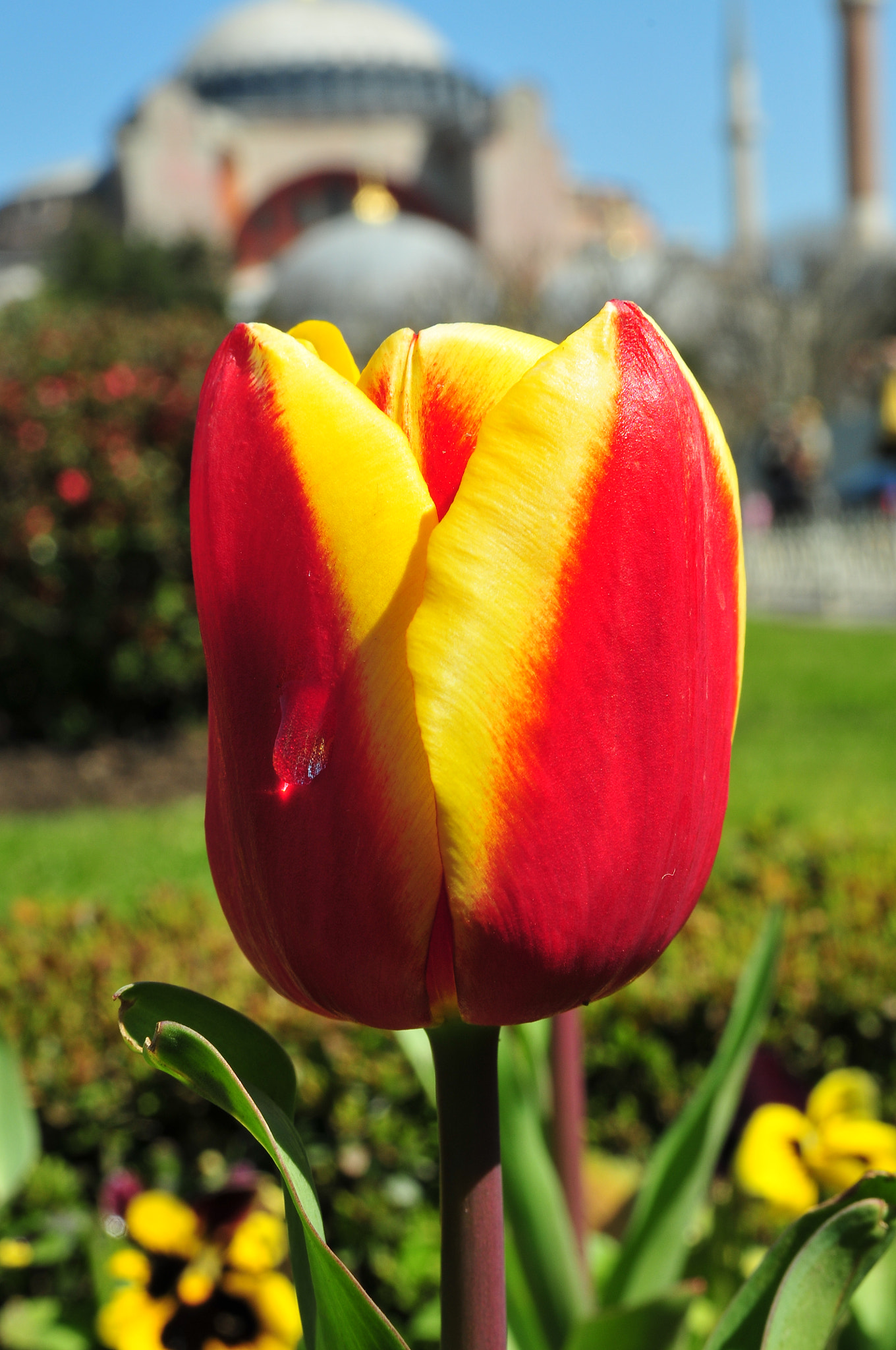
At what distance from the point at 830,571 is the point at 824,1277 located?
12579 mm

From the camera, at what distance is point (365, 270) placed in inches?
1433

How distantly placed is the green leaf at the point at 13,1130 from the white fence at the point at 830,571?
37.0ft

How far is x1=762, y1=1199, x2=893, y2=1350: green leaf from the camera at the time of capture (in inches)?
24.2

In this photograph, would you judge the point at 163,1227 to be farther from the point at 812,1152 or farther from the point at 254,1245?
the point at 812,1152

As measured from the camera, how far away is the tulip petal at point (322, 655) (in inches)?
20.8

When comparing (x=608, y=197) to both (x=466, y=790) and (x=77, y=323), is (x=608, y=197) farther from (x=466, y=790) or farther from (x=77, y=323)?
(x=466, y=790)

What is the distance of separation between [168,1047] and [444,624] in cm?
22

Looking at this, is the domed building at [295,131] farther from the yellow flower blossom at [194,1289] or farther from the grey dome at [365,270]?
the yellow flower blossom at [194,1289]

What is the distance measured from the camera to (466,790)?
531 millimetres

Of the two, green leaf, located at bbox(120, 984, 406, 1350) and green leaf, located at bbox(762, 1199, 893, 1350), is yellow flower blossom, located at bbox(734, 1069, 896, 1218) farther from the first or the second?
green leaf, located at bbox(120, 984, 406, 1350)

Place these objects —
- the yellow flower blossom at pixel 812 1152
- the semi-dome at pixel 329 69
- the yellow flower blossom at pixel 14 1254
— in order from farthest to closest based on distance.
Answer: the semi-dome at pixel 329 69 → the yellow flower blossom at pixel 14 1254 → the yellow flower blossom at pixel 812 1152

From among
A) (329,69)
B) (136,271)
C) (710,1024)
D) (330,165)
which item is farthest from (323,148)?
(710,1024)

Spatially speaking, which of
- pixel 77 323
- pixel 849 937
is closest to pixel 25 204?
pixel 77 323

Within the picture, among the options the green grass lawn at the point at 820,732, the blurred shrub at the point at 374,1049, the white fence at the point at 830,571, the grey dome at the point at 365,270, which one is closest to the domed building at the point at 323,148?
the grey dome at the point at 365,270
